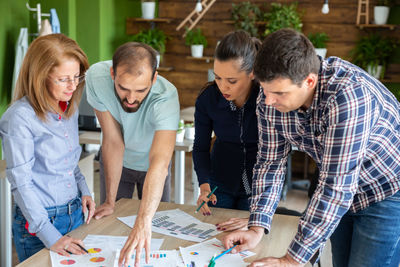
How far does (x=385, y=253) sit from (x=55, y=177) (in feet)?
3.89

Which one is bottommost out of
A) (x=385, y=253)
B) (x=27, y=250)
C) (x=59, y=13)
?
(x=27, y=250)

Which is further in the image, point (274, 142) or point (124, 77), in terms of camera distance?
point (124, 77)

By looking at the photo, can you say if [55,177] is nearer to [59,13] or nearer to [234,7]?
[59,13]

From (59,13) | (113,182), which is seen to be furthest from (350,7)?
(113,182)

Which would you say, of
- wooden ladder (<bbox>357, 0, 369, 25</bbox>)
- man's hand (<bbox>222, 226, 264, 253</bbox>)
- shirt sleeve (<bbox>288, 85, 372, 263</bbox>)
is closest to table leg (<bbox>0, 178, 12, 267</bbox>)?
man's hand (<bbox>222, 226, 264, 253</bbox>)

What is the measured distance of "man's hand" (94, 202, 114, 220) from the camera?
6.28ft

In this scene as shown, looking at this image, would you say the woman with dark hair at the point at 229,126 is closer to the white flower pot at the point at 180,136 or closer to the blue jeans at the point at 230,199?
the blue jeans at the point at 230,199

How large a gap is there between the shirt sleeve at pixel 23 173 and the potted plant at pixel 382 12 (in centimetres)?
480

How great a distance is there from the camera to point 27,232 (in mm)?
1737

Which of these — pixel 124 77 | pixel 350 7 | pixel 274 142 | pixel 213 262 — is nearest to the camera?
pixel 213 262

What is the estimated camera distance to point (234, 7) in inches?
231

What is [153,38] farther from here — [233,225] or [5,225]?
[233,225]

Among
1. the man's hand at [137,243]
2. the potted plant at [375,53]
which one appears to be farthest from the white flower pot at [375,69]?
the man's hand at [137,243]

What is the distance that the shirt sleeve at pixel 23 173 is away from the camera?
5.30 feet
